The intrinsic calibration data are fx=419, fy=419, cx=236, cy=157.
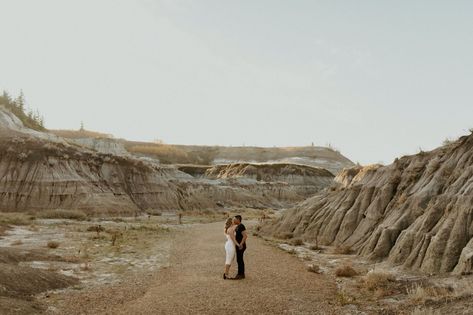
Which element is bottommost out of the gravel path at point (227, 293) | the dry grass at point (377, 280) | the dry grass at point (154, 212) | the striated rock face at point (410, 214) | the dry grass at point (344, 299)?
the dry grass at point (154, 212)

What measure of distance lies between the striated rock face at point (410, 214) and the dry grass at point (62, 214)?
24381 mm

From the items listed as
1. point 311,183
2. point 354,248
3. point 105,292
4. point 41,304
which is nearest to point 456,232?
point 354,248

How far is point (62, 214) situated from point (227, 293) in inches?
1414

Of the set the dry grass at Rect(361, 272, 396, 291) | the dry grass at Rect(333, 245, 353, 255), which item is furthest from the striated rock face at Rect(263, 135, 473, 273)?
the dry grass at Rect(361, 272, 396, 291)

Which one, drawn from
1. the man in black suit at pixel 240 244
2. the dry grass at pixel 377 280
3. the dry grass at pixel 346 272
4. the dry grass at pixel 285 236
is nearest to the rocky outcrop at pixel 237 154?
the dry grass at pixel 285 236

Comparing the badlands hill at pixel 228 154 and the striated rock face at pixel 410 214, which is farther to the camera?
the badlands hill at pixel 228 154

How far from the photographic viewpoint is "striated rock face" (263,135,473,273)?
15.1 meters

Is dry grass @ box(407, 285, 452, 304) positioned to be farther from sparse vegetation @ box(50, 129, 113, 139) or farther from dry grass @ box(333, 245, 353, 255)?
sparse vegetation @ box(50, 129, 113, 139)

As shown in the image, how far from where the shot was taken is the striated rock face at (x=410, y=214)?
1509 centimetres

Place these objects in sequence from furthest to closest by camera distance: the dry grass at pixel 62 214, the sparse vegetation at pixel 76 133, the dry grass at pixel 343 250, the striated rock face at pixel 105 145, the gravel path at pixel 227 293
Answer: the sparse vegetation at pixel 76 133
the striated rock face at pixel 105 145
the dry grass at pixel 62 214
the dry grass at pixel 343 250
the gravel path at pixel 227 293

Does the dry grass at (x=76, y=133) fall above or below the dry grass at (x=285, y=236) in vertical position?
above

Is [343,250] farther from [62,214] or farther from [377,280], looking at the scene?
[62,214]

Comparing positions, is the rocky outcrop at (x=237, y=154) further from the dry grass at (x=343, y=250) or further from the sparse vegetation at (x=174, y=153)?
the dry grass at (x=343, y=250)

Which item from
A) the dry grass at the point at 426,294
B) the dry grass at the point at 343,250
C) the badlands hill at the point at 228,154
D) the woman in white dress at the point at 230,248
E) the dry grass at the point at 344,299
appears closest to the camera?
the dry grass at the point at 426,294
